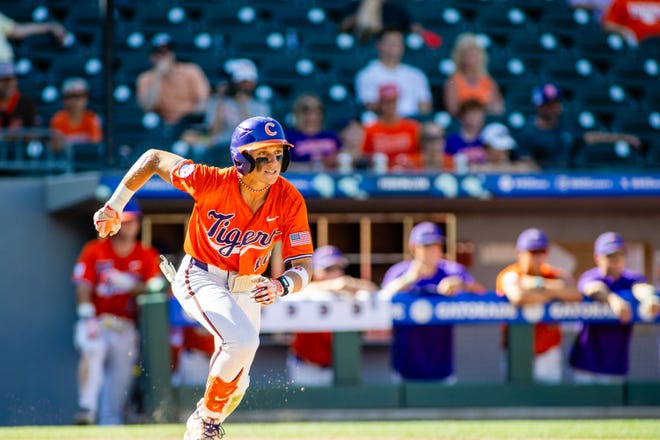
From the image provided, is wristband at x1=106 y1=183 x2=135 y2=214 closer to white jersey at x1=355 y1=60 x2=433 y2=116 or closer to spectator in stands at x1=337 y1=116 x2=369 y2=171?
spectator in stands at x1=337 y1=116 x2=369 y2=171

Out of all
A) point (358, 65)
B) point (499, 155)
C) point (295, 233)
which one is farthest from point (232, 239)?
point (358, 65)

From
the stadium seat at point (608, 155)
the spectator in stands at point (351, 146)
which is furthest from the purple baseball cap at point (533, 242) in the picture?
the stadium seat at point (608, 155)

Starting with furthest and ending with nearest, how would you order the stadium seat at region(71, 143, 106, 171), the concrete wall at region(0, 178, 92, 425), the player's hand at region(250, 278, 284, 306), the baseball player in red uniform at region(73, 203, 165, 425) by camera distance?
1. the stadium seat at region(71, 143, 106, 171)
2. the concrete wall at region(0, 178, 92, 425)
3. the baseball player in red uniform at region(73, 203, 165, 425)
4. the player's hand at region(250, 278, 284, 306)

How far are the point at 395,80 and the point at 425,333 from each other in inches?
153

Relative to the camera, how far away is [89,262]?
777 centimetres

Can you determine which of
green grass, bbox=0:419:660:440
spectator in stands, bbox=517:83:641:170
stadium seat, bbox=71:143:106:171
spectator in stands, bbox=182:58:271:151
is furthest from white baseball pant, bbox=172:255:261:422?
spectator in stands, bbox=517:83:641:170

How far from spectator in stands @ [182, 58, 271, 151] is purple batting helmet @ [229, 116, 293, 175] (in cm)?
489

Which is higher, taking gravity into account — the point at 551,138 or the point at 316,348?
the point at 551,138

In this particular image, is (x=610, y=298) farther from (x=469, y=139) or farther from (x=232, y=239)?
(x=232, y=239)

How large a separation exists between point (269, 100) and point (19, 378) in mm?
3720

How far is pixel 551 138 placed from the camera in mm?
9750

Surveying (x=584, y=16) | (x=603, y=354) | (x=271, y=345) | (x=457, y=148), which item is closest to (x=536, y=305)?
(x=603, y=354)

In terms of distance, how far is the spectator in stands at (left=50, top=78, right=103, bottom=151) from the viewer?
32.4 feet

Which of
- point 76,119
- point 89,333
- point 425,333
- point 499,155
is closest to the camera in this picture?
point 425,333
